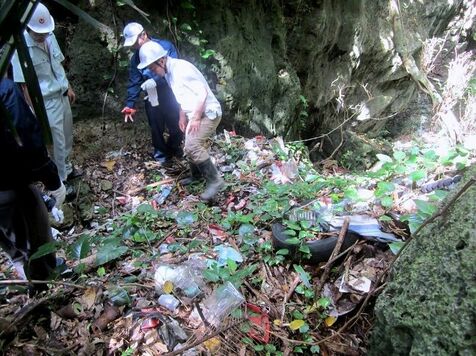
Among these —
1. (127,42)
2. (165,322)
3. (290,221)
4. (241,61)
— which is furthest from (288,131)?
(165,322)

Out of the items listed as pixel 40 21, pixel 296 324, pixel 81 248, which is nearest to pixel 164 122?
pixel 40 21

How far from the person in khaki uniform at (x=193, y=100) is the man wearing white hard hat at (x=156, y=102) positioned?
524mm

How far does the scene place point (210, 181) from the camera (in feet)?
14.4

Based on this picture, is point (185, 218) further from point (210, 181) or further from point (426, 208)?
point (426, 208)

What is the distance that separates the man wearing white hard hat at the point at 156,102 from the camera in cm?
442

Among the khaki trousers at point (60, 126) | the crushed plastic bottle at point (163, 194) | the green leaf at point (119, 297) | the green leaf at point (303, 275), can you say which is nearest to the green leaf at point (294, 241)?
the green leaf at point (303, 275)

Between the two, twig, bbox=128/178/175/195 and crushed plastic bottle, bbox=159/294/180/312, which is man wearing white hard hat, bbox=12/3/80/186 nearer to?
twig, bbox=128/178/175/195

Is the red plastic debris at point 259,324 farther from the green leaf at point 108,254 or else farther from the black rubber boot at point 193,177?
the black rubber boot at point 193,177

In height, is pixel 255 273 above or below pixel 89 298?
below

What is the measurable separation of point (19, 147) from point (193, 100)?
192cm

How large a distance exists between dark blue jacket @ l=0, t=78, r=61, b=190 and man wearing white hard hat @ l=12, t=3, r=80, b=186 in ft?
4.45

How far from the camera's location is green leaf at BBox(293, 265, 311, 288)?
8.66 feet

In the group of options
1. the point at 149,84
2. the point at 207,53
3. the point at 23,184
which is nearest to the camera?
the point at 23,184

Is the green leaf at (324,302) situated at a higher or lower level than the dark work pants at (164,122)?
lower
